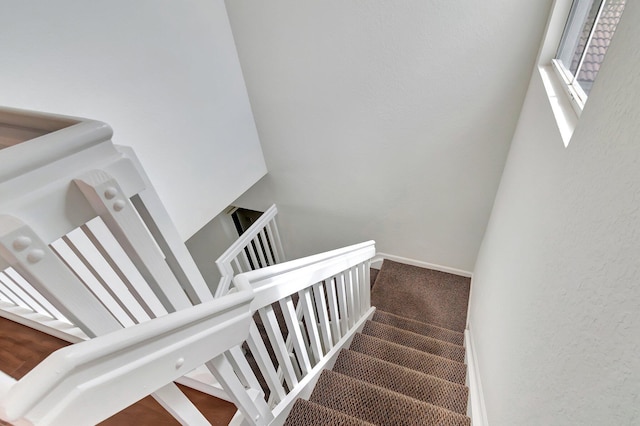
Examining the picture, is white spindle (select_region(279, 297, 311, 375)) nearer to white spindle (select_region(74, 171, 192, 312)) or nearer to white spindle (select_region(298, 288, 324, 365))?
white spindle (select_region(298, 288, 324, 365))

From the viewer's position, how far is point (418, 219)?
2865mm

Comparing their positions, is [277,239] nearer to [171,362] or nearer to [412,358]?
[412,358]

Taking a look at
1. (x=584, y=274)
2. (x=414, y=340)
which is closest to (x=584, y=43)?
(x=584, y=274)

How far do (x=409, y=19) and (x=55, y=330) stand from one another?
2.42 m

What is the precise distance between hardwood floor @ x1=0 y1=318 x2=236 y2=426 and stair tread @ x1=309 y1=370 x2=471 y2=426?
A: 56 cm

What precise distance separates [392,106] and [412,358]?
5.74 ft

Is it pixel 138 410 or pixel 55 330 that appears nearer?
pixel 138 410

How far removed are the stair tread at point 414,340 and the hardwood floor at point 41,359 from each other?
153cm

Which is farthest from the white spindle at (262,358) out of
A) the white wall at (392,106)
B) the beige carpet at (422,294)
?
the beige carpet at (422,294)

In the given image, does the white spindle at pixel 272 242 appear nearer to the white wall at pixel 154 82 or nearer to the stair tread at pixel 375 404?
the white wall at pixel 154 82

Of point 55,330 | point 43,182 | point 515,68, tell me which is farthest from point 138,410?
point 515,68

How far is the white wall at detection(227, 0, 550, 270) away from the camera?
1.92 metres

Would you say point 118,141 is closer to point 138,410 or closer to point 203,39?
point 203,39

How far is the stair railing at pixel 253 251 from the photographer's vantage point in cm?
273
